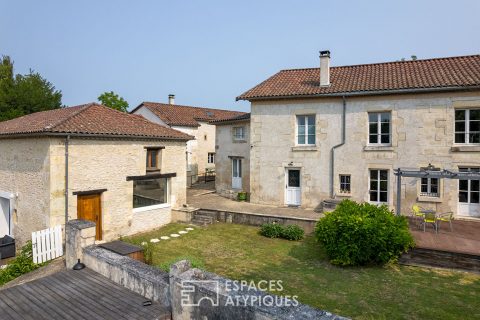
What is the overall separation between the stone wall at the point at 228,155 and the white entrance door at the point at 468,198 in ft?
37.9

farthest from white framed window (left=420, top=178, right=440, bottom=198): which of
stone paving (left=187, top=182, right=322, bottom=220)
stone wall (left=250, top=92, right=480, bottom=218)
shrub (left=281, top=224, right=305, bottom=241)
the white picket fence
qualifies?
the white picket fence

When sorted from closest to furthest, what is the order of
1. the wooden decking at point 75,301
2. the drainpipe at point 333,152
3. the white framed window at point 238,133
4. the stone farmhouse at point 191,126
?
the wooden decking at point 75,301
the drainpipe at point 333,152
the white framed window at point 238,133
the stone farmhouse at point 191,126

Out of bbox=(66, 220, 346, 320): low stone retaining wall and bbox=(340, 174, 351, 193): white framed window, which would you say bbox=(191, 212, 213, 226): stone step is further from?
bbox=(66, 220, 346, 320): low stone retaining wall

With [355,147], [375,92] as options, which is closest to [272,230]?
[355,147]

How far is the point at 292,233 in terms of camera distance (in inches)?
528

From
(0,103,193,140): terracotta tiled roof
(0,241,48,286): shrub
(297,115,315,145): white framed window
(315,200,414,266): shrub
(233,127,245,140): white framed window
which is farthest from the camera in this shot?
(233,127,245,140): white framed window

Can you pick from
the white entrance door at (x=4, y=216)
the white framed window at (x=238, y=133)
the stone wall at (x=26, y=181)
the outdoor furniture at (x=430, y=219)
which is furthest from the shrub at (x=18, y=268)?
the outdoor furniture at (x=430, y=219)

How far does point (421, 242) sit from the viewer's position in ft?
35.0

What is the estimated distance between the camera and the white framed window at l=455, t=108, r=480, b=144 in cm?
1432

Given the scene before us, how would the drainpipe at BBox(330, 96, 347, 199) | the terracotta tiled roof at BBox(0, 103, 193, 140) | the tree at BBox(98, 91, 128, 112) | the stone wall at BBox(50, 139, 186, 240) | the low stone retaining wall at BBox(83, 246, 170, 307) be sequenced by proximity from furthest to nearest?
the tree at BBox(98, 91, 128, 112)
the drainpipe at BBox(330, 96, 347, 199)
the terracotta tiled roof at BBox(0, 103, 193, 140)
the stone wall at BBox(50, 139, 186, 240)
the low stone retaining wall at BBox(83, 246, 170, 307)

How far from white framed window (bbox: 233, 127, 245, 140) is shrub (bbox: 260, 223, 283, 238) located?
8442 millimetres

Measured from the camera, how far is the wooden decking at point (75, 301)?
237 inches

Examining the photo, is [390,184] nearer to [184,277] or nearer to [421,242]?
[421,242]

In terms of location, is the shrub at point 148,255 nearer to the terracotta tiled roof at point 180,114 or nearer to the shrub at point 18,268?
the shrub at point 18,268
